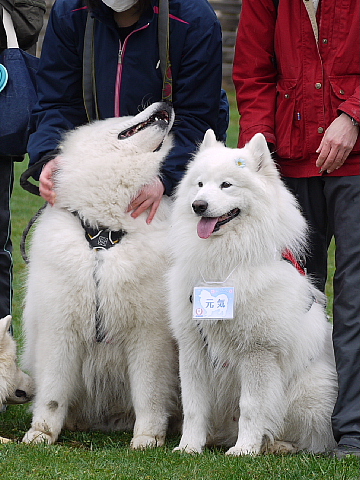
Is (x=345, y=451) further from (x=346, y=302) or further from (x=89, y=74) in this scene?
(x=89, y=74)

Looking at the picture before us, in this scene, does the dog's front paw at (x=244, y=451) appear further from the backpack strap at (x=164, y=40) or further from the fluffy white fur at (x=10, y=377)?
the backpack strap at (x=164, y=40)

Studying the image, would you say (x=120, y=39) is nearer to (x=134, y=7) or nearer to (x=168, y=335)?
(x=134, y=7)

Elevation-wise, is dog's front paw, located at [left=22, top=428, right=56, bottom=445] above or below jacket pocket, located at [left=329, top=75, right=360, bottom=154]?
below

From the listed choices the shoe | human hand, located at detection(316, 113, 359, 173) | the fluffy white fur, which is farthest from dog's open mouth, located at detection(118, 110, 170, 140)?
the shoe

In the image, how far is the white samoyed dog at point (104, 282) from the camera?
13.3ft

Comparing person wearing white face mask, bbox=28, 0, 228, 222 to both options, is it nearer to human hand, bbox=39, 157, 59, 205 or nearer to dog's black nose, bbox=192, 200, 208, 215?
human hand, bbox=39, 157, 59, 205

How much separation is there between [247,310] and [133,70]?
1554 mm

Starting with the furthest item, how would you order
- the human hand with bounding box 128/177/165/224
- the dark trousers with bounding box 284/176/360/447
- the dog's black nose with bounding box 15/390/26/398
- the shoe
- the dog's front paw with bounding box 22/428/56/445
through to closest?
the dog's black nose with bounding box 15/390/26/398
the human hand with bounding box 128/177/165/224
the dog's front paw with bounding box 22/428/56/445
the dark trousers with bounding box 284/176/360/447
the shoe

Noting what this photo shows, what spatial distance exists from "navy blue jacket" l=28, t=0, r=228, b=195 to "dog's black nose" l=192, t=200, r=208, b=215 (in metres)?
0.66

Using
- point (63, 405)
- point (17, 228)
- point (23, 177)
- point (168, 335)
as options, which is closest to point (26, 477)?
point (63, 405)

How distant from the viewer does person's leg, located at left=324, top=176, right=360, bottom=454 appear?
3711mm

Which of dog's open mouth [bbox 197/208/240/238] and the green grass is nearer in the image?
the green grass

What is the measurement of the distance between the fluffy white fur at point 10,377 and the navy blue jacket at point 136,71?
103 centimetres

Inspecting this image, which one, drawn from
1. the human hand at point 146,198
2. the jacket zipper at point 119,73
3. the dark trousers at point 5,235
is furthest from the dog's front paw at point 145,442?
the jacket zipper at point 119,73
